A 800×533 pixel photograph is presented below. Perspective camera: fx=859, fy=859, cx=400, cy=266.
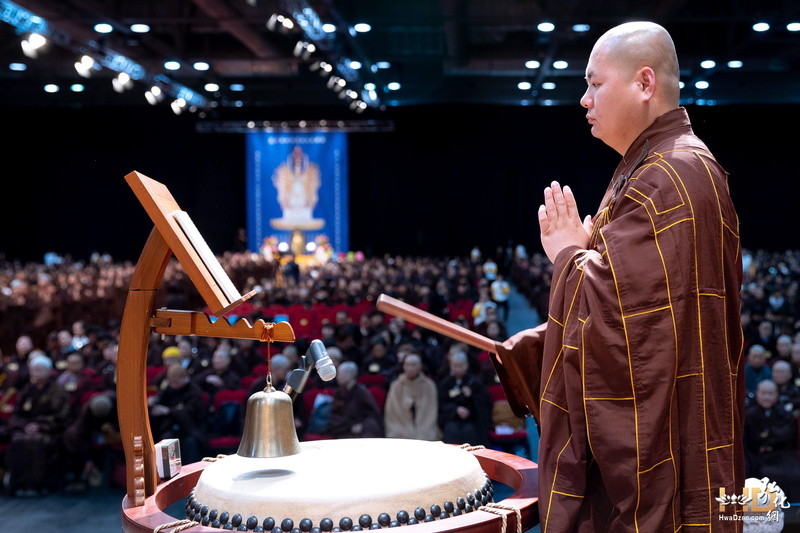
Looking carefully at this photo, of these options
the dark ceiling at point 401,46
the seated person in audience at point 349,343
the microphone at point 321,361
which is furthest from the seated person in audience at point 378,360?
the microphone at point 321,361

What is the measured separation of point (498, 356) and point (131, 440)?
94 centimetres

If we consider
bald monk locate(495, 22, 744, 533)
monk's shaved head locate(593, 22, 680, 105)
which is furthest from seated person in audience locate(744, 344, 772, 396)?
monk's shaved head locate(593, 22, 680, 105)

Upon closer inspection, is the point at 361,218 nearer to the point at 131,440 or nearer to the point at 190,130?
the point at 190,130

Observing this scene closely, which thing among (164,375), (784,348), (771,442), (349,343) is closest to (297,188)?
(349,343)

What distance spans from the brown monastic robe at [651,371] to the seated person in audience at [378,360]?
6632mm

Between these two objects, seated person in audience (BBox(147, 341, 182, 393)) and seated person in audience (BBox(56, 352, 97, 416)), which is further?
seated person in audience (BBox(147, 341, 182, 393))

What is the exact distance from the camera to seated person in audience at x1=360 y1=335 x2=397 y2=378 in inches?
339

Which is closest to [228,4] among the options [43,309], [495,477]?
[43,309]

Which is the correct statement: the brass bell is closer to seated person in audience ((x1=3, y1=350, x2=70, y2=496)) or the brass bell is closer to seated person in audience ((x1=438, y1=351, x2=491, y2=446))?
seated person in audience ((x1=438, y1=351, x2=491, y2=446))

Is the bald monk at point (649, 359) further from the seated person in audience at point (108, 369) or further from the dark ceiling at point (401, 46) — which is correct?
the dark ceiling at point (401, 46)

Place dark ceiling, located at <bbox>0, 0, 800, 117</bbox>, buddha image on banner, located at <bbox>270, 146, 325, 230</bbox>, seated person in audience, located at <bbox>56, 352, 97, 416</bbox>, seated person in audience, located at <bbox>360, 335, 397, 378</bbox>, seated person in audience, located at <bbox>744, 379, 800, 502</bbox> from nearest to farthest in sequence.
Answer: seated person in audience, located at <bbox>744, 379, 800, 502</bbox> < seated person in audience, located at <bbox>56, 352, 97, 416</bbox> < seated person in audience, located at <bbox>360, 335, 397, 378</bbox> < dark ceiling, located at <bbox>0, 0, 800, 117</bbox> < buddha image on banner, located at <bbox>270, 146, 325, 230</bbox>

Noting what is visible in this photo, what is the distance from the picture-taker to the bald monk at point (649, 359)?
1.75 meters

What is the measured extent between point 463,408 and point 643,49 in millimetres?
5437

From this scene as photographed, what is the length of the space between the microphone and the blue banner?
22.5 meters
